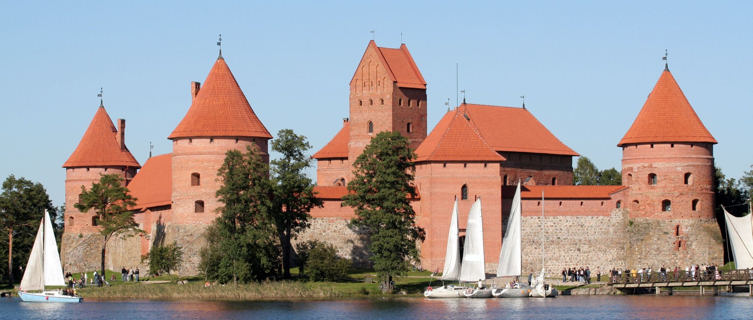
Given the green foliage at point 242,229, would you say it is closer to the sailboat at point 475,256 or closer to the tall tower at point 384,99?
the sailboat at point 475,256

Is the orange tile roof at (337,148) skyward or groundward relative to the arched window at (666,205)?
skyward

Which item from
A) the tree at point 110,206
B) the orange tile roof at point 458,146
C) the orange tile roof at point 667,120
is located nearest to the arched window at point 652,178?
the orange tile roof at point 667,120

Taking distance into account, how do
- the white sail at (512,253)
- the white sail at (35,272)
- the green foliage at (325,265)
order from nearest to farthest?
the white sail at (35,272) < the white sail at (512,253) < the green foliage at (325,265)

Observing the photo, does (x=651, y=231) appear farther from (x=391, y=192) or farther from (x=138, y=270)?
(x=138, y=270)

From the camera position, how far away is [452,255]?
5003 centimetres

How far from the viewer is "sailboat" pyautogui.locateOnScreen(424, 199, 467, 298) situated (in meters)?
49.1

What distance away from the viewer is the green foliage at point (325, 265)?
5112cm

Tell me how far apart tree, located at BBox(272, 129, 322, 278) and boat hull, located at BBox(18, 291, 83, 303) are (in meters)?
7.63

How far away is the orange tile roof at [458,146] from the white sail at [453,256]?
426 cm

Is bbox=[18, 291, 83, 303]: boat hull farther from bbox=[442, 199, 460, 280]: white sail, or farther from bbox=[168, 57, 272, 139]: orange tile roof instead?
bbox=[442, 199, 460, 280]: white sail

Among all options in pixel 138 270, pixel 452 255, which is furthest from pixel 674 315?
pixel 138 270

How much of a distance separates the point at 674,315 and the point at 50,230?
22.5 meters

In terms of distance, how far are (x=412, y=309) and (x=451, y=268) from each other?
535 centimetres

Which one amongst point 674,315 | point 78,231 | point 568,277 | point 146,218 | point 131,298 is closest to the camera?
point 674,315
